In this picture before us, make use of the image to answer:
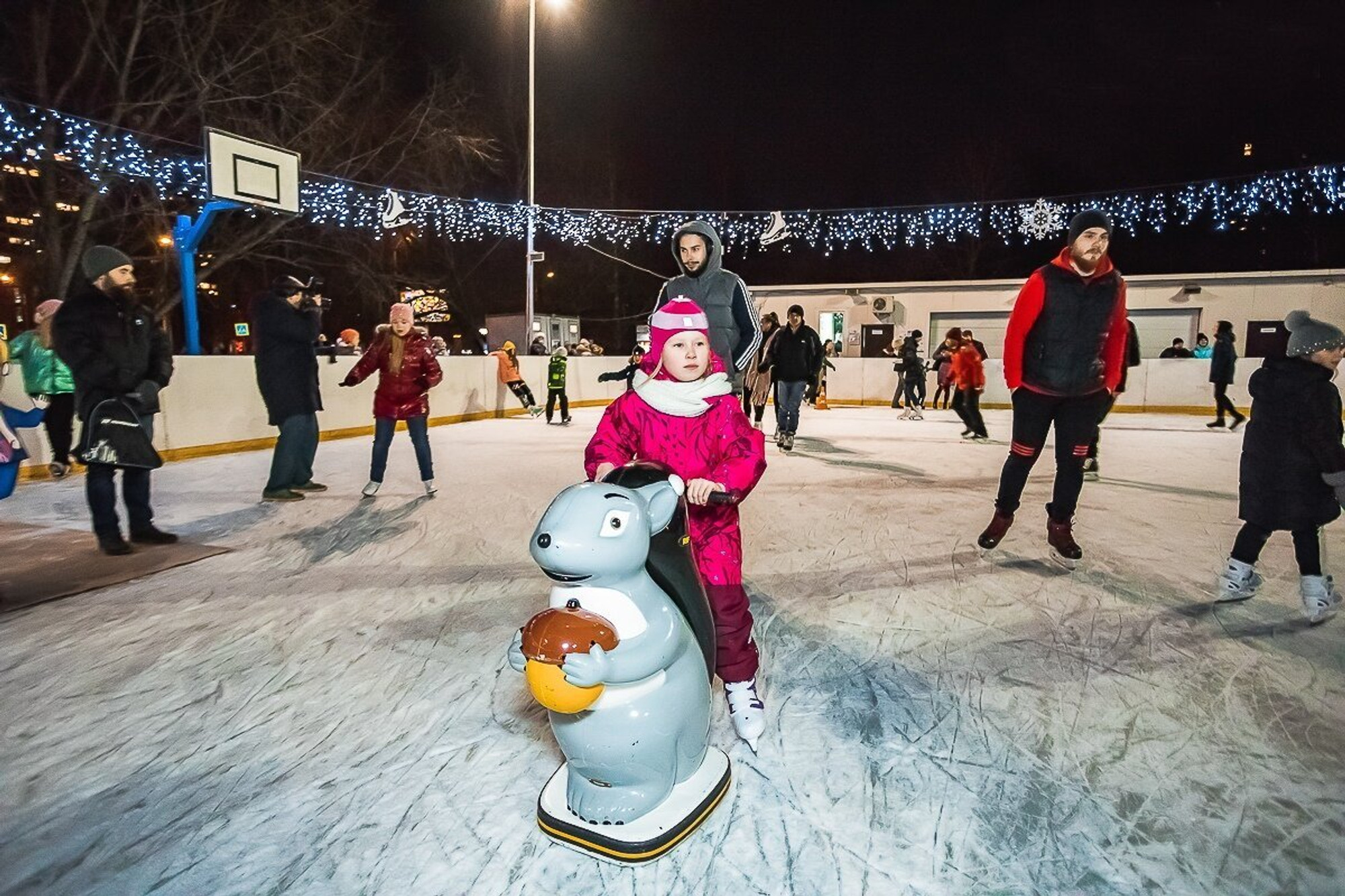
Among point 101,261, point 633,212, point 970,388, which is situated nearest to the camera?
point 101,261

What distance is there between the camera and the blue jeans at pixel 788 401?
7.79 metres

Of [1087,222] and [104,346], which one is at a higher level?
[1087,222]

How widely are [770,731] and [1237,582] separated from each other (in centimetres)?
215

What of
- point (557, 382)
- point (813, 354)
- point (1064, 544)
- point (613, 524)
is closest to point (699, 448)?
point (613, 524)

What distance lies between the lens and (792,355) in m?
7.53

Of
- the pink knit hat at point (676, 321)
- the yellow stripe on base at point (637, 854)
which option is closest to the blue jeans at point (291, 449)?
the pink knit hat at point (676, 321)

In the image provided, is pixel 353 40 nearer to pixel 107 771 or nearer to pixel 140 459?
pixel 140 459

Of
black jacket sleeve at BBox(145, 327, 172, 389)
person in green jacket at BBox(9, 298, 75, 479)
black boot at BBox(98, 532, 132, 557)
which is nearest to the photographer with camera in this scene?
black jacket sleeve at BBox(145, 327, 172, 389)

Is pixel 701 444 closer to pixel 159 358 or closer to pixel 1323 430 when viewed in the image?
pixel 1323 430

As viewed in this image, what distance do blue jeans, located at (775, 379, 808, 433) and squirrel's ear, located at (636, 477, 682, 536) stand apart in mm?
6384

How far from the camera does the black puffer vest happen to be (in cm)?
313

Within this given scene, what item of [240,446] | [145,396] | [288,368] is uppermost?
[288,368]

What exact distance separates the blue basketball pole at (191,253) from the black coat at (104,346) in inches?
214

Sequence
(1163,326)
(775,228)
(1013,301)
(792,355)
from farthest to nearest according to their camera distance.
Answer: (1013,301)
(1163,326)
(775,228)
(792,355)
